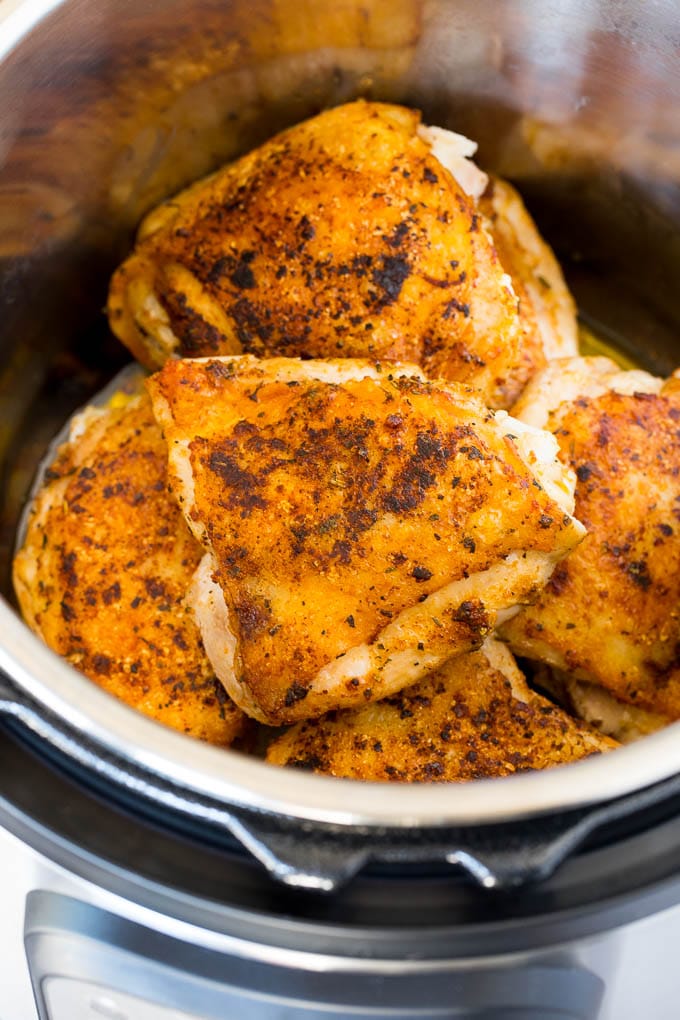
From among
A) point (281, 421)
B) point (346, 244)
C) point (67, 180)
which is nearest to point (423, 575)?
point (281, 421)

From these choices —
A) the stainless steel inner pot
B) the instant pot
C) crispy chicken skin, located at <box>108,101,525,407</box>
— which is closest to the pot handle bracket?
the instant pot

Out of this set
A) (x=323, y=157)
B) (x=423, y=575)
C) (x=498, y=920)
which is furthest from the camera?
(x=323, y=157)

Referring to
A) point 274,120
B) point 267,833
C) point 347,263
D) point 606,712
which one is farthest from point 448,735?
point 274,120

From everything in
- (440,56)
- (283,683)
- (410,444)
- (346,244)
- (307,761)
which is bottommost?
(307,761)

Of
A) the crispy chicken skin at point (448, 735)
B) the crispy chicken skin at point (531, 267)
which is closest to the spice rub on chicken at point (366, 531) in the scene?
the crispy chicken skin at point (448, 735)

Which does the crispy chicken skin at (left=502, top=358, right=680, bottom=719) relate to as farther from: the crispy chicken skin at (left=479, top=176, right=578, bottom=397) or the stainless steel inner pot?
the stainless steel inner pot

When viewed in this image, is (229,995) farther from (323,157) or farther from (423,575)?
(323,157)
